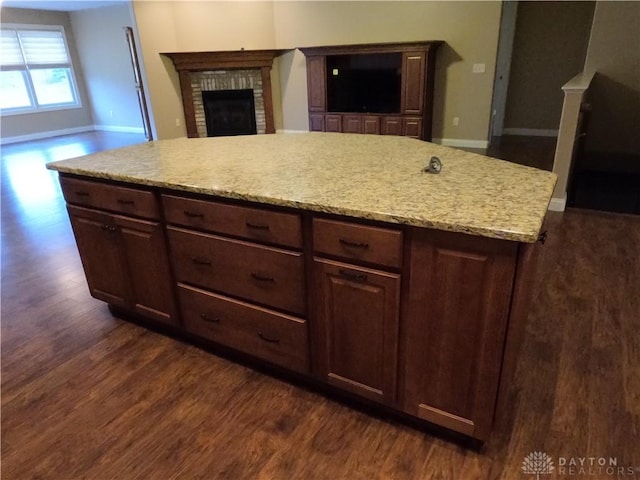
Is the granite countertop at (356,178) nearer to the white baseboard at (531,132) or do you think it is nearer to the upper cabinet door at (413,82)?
the upper cabinet door at (413,82)

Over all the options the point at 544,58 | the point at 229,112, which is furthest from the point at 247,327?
the point at 544,58

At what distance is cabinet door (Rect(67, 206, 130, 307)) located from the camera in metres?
2.23

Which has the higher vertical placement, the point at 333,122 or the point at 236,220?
the point at 236,220

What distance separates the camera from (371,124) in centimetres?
681

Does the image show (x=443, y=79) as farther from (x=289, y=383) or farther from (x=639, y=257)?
(x=289, y=383)

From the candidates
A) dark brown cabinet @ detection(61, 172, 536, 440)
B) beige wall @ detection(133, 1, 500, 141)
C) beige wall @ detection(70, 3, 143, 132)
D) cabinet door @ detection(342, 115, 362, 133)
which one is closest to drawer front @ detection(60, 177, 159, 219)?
dark brown cabinet @ detection(61, 172, 536, 440)

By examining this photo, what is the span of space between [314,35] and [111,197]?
20.1ft

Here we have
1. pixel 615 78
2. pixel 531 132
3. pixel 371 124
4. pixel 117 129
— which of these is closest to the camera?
pixel 615 78

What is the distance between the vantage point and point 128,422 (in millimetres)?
1773

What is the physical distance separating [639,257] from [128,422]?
11.0ft

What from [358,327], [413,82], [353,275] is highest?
[413,82]

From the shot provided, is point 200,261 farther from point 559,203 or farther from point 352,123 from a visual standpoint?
point 352,123

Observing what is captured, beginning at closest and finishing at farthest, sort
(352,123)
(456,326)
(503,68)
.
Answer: (456,326) → (352,123) → (503,68)

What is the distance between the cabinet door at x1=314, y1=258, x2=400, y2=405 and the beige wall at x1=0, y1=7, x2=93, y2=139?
9.90m
